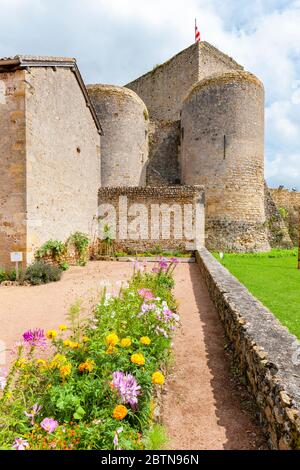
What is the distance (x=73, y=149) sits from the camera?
38.4 ft

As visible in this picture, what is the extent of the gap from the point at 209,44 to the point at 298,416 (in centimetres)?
2758

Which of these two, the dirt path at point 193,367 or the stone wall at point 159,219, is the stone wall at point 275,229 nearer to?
the stone wall at point 159,219

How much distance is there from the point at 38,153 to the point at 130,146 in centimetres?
1056

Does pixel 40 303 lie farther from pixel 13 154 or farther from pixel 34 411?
pixel 13 154

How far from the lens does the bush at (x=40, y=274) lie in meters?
7.81

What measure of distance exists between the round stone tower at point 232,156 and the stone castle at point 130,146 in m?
0.06

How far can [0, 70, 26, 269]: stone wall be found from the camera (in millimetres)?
7977

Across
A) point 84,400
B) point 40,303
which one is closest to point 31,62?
point 40,303

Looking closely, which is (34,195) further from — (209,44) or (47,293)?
(209,44)

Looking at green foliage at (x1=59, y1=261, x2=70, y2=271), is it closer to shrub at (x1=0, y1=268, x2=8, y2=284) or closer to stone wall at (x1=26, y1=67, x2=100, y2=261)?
stone wall at (x1=26, y1=67, x2=100, y2=261)

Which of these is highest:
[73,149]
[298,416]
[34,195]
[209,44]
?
[209,44]

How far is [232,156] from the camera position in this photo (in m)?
16.4

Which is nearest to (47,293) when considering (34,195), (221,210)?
(34,195)

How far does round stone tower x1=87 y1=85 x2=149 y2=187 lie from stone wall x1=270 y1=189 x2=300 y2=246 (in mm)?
12912
